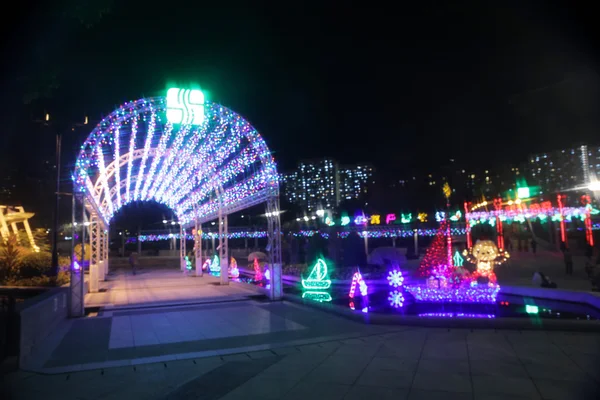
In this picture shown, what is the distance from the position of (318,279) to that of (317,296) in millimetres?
2115

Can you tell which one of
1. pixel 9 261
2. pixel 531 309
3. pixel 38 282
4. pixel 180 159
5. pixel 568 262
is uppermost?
pixel 180 159

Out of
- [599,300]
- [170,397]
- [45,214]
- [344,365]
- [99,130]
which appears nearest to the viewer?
[170,397]

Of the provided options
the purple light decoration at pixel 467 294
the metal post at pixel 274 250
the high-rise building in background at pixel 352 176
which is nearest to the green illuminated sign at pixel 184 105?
the metal post at pixel 274 250

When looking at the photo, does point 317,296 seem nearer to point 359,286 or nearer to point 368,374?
point 359,286

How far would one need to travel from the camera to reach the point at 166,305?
42.4 feet

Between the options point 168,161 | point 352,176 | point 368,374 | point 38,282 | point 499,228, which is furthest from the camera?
point 352,176

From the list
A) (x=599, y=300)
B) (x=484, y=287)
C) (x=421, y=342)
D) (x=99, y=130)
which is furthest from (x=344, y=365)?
(x=99, y=130)

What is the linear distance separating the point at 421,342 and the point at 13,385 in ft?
20.1

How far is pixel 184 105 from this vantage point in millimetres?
11945

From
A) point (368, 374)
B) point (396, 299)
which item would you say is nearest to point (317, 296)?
point (396, 299)

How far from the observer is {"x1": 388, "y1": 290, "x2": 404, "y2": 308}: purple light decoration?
40.5ft

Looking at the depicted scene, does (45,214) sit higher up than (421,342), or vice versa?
(45,214)

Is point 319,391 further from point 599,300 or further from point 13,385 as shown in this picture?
point 599,300

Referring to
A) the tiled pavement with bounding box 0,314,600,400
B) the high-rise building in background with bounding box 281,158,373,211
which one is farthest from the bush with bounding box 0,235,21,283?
the high-rise building in background with bounding box 281,158,373,211
